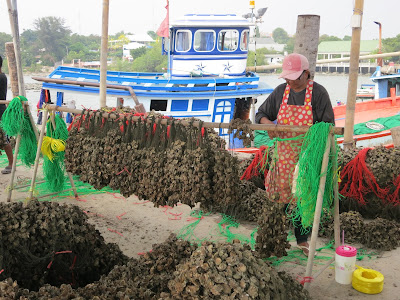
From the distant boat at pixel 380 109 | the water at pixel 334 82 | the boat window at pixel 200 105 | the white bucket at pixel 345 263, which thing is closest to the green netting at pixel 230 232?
the white bucket at pixel 345 263

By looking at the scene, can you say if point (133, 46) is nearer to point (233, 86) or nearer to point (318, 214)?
point (233, 86)

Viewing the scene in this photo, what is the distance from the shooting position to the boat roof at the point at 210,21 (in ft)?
39.9

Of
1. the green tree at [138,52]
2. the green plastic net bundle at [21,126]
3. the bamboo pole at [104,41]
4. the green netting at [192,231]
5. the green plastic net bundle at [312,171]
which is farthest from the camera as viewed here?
the green tree at [138,52]

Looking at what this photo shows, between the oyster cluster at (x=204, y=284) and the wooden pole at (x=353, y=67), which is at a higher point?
the wooden pole at (x=353, y=67)

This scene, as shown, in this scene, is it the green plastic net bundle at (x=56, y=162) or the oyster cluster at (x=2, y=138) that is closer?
the green plastic net bundle at (x=56, y=162)

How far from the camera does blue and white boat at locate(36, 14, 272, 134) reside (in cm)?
1186

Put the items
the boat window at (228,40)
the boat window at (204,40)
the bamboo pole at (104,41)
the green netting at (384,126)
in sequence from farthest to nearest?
the boat window at (228,40) → the boat window at (204,40) → the green netting at (384,126) → the bamboo pole at (104,41)

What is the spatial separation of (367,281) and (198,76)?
9756 mm

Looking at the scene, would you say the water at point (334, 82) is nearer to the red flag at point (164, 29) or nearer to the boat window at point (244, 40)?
the boat window at point (244, 40)

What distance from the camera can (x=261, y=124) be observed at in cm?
359

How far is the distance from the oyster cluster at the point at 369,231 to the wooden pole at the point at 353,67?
5.36 ft

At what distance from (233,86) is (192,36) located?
5.98 feet

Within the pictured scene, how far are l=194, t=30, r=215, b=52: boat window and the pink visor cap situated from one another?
9.22 m

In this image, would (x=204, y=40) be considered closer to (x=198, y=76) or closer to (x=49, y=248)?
(x=198, y=76)
